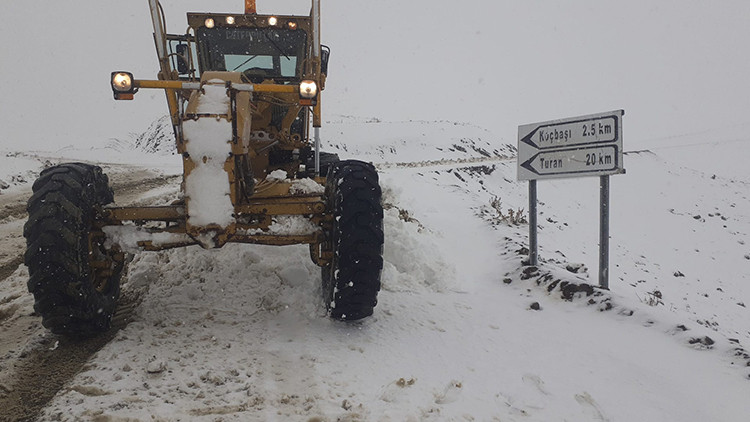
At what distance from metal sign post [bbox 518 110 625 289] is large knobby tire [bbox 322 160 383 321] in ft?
8.10

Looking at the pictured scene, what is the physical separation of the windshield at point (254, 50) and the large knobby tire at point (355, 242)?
9.03 ft

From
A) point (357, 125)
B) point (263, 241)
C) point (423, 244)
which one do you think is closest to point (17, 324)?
point (263, 241)

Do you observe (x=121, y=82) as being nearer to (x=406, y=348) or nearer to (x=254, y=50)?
(x=254, y=50)

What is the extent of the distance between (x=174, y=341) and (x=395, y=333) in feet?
5.14

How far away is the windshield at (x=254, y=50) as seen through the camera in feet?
18.3

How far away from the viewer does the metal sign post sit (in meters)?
4.64

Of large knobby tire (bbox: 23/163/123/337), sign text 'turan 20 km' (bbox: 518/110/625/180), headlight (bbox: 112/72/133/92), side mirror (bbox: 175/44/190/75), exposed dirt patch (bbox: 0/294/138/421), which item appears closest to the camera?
exposed dirt patch (bbox: 0/294/138/421)

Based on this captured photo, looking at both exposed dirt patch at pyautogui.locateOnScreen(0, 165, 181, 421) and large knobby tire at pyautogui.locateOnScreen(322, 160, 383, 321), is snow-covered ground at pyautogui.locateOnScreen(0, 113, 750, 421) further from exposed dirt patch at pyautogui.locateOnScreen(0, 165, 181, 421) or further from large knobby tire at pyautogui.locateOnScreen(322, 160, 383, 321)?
large knobby tire at pyautogui.locateOnScreen(322, 160, 383, 321)

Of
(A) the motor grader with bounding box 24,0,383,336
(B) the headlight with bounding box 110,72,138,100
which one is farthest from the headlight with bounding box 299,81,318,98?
(B) the headlight with bounding box 110,72,138,100

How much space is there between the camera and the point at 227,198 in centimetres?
315

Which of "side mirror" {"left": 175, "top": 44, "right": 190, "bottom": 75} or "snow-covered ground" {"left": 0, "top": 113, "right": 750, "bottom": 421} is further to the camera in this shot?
"side mirror" {"left": 175, "top": 44, "right": 190, "bottom": 75}

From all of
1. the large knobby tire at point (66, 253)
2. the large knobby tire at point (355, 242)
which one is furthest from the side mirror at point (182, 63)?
the large knobby tire at point (355, 242)

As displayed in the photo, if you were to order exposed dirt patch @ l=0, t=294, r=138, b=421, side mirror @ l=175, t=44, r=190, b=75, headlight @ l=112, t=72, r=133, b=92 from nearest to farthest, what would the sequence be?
1. exposed dirt patch @ l=0, t=294, r=138, b=421
2. headlight @ l=112, t=72, r=133, b=92
3. side mirror @ l=175, t=44, r=190, b=75

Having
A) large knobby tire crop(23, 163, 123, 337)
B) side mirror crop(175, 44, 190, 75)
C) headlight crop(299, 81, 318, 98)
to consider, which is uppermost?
side mirror crop(175, 44, 190, 75)
